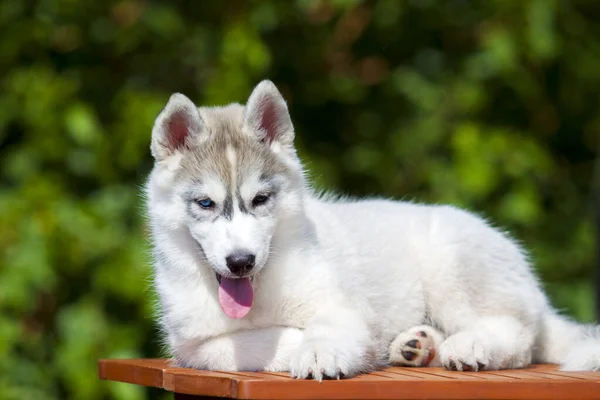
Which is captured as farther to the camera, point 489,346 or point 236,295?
point 489,346

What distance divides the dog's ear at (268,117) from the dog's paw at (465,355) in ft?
3.87

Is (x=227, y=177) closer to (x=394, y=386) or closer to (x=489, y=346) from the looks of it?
(x=394, y=386)

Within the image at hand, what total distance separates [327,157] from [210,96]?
5.48ft

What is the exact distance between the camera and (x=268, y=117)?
4.26m

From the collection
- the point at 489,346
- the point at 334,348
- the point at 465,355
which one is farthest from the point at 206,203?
the point at 489,346

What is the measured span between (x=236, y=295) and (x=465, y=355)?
1.04 metres

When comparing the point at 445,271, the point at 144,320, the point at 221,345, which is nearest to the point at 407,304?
the point at 445,271

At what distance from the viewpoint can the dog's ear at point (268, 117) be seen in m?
4.16

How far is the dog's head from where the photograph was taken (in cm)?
386

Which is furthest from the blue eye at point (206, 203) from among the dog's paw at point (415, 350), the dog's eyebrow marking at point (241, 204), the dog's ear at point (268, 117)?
the dog's paw at point (415, 350)

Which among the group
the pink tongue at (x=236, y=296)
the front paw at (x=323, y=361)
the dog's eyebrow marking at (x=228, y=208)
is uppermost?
the dog's eyebrow marking at (x=228, y=208)

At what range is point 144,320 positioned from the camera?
23.5ft

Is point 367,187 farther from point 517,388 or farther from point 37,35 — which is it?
point 517,388

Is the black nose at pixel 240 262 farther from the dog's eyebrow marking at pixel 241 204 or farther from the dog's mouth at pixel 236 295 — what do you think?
the dog's eyebrow marking at pixel 241 204
